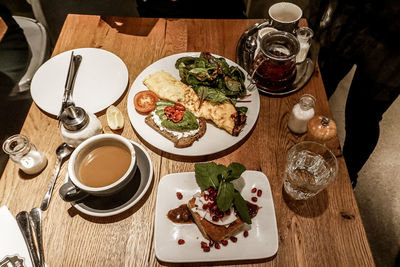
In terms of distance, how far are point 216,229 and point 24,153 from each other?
916mm

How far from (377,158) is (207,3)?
2.09 m

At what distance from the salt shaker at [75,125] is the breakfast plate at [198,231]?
0.42 m

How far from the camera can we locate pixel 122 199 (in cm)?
130

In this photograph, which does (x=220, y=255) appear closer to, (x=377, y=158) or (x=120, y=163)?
(x=120, y=163)

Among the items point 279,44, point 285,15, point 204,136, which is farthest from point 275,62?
point 204,136

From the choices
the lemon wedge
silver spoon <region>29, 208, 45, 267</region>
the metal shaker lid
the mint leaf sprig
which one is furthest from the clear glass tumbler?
silver spoon <region>29, 208, 45, 267</region>

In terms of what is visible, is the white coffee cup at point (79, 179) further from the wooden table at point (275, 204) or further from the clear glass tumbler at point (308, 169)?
the clear glass tumbler at point (308, 169)

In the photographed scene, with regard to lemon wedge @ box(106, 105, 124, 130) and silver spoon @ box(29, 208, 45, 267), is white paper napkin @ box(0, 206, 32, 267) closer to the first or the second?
silver spoon @ box(29, 208, 45, 267)

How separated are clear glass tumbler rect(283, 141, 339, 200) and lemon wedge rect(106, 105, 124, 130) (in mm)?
847

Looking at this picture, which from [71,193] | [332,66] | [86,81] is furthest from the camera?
[332,66]

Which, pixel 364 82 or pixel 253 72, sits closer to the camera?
pixel 253 72

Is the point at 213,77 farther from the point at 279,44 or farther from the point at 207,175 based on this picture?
the point at 207,175

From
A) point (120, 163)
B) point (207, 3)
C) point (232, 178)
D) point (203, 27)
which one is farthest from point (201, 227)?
point (207, 3)

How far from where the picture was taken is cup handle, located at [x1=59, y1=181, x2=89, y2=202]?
119 centimetres
